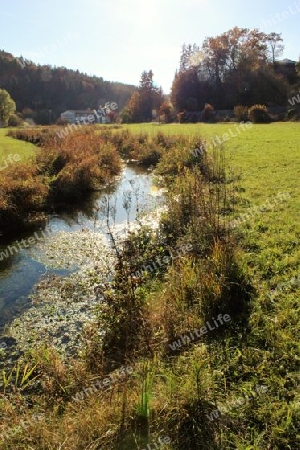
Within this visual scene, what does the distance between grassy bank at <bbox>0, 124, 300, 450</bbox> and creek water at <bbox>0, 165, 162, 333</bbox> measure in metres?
1.51

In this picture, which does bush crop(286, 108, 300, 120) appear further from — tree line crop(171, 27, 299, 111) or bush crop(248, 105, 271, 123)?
tree line crop(171, 27, 299, 111)

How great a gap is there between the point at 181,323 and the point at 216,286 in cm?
83

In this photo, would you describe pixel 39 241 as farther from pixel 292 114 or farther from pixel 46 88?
pixel 46 88

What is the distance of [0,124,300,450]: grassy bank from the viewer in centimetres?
359

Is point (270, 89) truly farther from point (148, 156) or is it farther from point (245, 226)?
point (245, 226)

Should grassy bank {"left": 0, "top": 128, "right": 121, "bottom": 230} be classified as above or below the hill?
below

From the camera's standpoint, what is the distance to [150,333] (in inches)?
211

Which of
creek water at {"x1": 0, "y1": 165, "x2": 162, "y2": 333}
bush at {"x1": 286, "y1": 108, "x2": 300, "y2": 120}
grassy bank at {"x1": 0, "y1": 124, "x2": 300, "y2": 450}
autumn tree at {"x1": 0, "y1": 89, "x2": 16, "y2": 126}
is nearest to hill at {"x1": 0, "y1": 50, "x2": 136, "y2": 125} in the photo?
autumn tree at {"x1": 0, "y1": 89, "x2": 16, "y2": 126}

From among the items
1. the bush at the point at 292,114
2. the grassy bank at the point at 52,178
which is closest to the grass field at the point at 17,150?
the grassy bank at the point at 52,178

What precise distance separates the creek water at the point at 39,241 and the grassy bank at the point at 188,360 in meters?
1.51

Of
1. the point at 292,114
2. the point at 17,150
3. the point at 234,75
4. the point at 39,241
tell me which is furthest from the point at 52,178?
the point at 234,75

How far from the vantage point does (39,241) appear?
10844mm

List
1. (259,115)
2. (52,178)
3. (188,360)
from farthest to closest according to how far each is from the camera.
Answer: (259,115) < (52,178) < (188,360)

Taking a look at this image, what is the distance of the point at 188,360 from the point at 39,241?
24.6 ft
